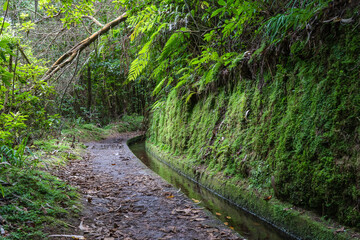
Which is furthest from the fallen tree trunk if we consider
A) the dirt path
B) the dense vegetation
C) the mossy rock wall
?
the mossy rock wall

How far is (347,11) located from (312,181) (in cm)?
184

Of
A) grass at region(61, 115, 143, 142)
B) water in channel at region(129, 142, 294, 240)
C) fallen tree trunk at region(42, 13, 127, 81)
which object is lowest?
grass at region(61, 115, 143, 142)

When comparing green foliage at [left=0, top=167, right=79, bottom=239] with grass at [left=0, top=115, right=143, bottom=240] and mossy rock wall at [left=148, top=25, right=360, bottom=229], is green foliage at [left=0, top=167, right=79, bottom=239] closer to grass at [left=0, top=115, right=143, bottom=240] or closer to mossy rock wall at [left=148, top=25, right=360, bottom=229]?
grass at [left=0, top=115, right=143, bottom=240]

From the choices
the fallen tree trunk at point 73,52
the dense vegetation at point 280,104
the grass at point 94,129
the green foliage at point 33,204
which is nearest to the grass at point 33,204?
the green foliage at point 33,204

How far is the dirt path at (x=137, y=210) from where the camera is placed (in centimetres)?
239

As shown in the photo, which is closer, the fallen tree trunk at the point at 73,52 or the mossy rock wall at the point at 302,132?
the mossy rock wall at the point at 302,132

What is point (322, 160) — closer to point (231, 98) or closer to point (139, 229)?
point (139, 229)

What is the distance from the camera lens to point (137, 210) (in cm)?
300

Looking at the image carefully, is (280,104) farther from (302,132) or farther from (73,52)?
(73,52)

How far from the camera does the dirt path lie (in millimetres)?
2393

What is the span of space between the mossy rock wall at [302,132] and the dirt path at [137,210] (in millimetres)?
973

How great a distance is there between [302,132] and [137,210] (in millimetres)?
2230

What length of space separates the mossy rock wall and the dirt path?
97cm

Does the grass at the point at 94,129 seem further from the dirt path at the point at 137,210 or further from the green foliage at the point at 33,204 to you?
the green foliage at the point at 33,204
